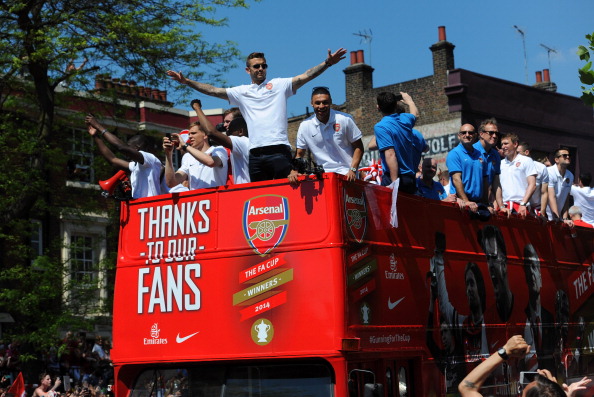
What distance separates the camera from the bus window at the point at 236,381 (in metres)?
7.37

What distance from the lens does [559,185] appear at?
44.3 feet

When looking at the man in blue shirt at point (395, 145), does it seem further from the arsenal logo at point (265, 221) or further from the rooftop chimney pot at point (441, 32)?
the rooftop chimney pot at point (441, 32)

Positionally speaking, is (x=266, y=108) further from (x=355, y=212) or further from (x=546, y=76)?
(x=546, y=76)

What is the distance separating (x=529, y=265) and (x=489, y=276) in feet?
3.66

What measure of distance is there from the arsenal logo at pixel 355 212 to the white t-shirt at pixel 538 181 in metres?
5.12

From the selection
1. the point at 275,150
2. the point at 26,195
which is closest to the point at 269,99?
the point at 275,150

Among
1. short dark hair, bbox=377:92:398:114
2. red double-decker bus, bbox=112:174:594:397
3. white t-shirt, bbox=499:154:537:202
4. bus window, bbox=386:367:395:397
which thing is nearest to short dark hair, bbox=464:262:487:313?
red double-decker bus, bbox=112:174:594:397

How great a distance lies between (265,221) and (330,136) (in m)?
1.64

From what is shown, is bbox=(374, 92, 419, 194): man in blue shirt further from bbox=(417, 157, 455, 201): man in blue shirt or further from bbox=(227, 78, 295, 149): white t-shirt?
bbox=(417, 157, 455, 201): man in blue shirt

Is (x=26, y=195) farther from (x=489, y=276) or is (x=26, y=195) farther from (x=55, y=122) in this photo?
(x=489, y=276)

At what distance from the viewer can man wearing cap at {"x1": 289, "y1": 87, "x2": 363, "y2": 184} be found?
356 inches

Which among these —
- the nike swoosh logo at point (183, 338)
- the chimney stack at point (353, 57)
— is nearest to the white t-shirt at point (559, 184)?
the nike swoosh logo at point (183, 338)

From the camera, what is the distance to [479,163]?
1078 cm

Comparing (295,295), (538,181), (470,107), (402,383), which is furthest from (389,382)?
(470,107)
